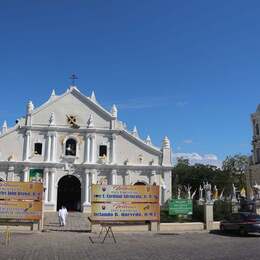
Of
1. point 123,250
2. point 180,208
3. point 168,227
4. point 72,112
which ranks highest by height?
point 72,112

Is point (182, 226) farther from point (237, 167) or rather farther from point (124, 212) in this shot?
point (237, 167)

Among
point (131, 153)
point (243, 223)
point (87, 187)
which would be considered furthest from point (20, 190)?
point (131, 153)

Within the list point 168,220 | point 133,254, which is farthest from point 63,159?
point 133,254

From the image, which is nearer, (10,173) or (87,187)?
(10,173)

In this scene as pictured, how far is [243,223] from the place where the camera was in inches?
947

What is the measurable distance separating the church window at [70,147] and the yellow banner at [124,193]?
757 inches

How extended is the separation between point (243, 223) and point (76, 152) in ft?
76.4

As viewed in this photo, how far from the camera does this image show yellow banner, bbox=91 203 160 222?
2453 cm

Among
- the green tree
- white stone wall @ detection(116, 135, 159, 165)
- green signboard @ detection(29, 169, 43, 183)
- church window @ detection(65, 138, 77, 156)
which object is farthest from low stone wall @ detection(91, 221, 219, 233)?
the green tree

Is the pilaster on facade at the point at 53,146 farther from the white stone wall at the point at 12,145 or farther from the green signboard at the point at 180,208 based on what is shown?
the green signboard at the point at 180,208

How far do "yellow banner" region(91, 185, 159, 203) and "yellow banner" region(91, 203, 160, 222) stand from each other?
11.8 inches

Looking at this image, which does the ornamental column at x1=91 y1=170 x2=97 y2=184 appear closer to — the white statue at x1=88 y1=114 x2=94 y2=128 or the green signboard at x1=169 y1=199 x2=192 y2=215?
the white statue at x1=88 y1=114 x2=94 y2=128

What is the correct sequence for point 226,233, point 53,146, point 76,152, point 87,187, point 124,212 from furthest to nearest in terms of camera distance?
point 76,152, point 53,146, point 87,187, point 226,233, point 124,212

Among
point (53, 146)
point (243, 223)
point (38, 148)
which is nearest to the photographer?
point (243, 223)
